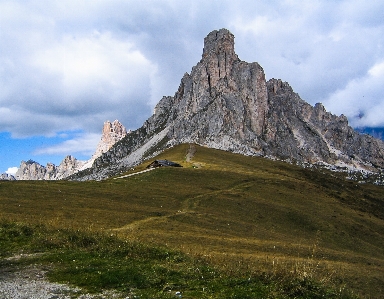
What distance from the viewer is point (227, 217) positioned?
59156 mm

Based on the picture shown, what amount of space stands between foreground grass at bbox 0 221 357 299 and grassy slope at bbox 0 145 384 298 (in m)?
1.64

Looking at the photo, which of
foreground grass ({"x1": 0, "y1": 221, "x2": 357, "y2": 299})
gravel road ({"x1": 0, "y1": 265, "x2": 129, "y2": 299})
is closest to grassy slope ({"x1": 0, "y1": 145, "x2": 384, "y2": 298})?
foreground grass ({"x1": 0, "y1": 221, "x2": 357, "y2": 299})

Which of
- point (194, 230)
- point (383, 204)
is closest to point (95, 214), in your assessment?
point (194, 230)

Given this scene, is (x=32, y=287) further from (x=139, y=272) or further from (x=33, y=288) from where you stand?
(x=139, y=272)

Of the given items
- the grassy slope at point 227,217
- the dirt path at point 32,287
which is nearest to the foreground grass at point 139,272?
the dirt path at point 32,287

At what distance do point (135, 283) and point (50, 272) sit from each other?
5808mm

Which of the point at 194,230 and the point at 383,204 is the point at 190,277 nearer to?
the point at 194,230

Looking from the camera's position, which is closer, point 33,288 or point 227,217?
point 33,288

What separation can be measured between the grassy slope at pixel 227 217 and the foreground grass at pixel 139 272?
164cm

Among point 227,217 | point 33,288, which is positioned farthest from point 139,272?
point 227,217

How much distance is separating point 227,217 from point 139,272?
4043 cm

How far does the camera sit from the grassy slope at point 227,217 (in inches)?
1448

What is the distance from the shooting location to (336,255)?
1774 inches

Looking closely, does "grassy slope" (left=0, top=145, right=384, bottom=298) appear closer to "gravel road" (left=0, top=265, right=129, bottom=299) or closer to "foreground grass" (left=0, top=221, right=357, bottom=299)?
"foreground grass" (left=0, top=221, right=357, bottom=299)
